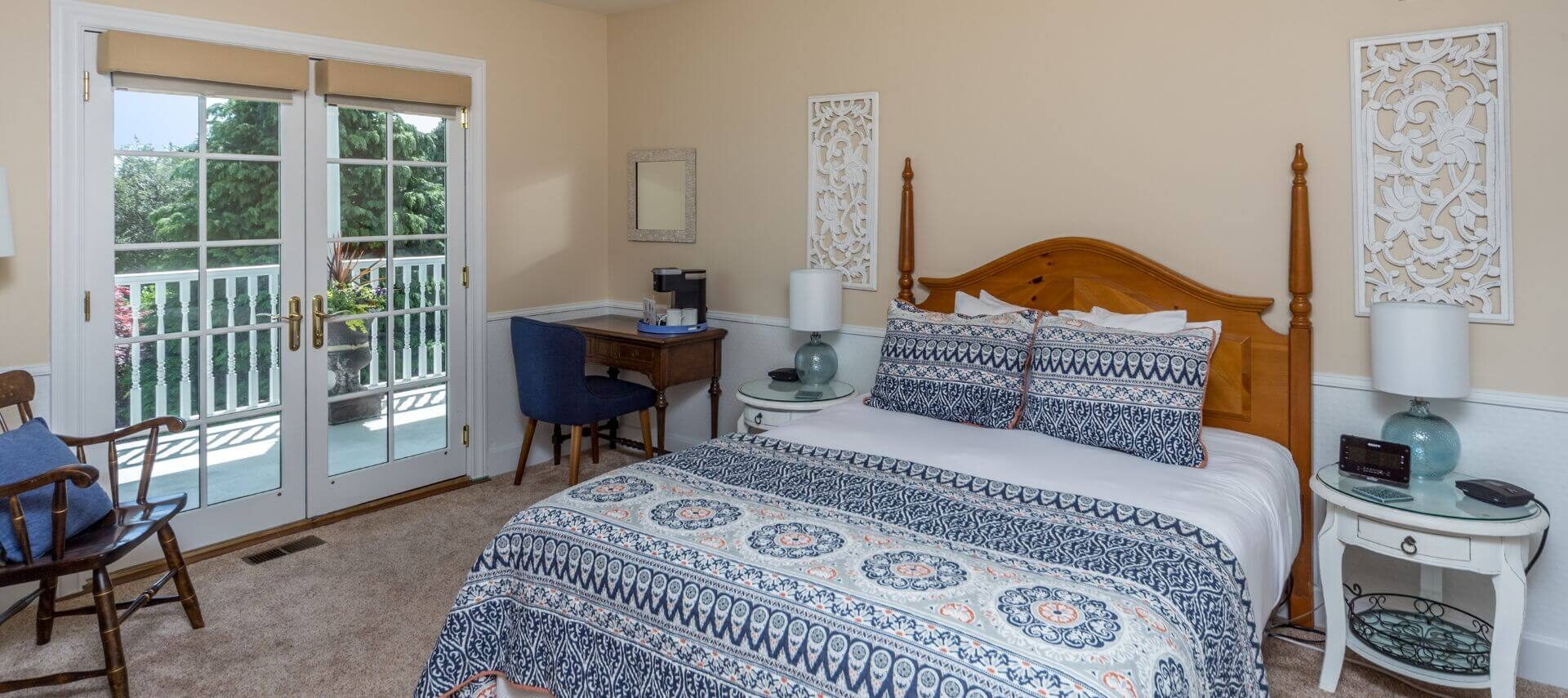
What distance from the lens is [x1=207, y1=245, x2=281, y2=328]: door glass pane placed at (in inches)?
139

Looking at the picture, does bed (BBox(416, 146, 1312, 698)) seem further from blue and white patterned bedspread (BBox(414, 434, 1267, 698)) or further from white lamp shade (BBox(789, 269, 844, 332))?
white lamp shade (BBox(789, 269, 844, 332))

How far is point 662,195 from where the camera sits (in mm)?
4820

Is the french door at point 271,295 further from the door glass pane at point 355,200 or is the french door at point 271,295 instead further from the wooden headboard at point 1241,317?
the wooden headboard at point 1241,317

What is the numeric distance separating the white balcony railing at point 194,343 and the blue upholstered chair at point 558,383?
2.52 ft

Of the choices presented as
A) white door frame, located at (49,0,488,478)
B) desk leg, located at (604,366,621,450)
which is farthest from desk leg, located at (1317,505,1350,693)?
white door frame, located at (49,0,488,478)

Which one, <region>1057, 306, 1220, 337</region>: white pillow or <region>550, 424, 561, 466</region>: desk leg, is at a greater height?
<region>1057, 306, 1220, 337</region>: white pillow

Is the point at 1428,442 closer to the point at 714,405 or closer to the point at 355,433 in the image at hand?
the point at 714,405

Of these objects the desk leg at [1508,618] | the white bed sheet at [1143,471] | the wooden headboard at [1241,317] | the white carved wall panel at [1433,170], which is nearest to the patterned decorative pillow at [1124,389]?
the white bed sheet at [1143,471]

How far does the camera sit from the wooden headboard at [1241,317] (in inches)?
117

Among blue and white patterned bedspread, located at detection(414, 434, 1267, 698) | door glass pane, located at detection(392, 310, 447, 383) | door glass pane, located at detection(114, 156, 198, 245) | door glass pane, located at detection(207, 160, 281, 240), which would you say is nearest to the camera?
blue and white patterned bedspread, located at detection(414, 434, 1267, 698)

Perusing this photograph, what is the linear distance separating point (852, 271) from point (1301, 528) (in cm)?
200

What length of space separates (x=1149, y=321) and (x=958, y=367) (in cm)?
65

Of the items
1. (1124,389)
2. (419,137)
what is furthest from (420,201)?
(1124,389)

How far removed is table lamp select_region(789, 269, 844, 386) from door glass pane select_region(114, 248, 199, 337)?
2.33 m
